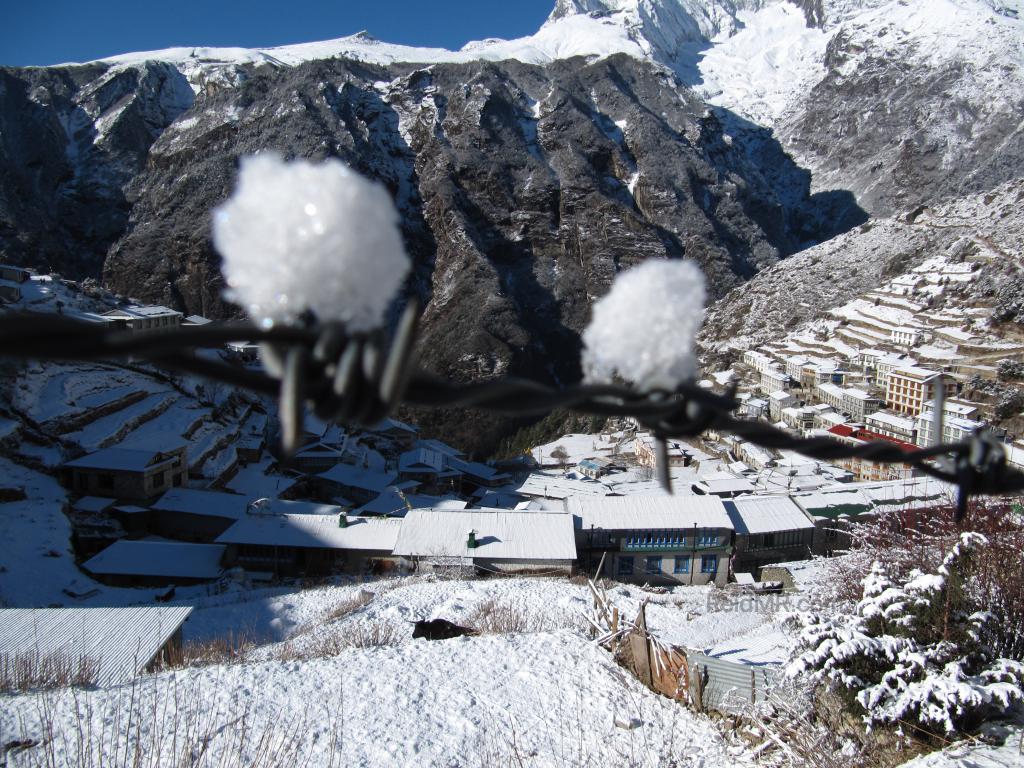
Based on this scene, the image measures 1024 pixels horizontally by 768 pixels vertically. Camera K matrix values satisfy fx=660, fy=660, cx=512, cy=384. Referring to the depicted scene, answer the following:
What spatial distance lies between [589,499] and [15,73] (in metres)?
80.5

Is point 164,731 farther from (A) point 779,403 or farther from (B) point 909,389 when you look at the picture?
(B) point 909,389

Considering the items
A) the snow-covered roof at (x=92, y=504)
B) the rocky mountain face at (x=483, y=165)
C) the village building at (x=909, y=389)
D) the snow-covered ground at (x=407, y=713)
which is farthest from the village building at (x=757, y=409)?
the snow-covered ground at (x=407, y=713)

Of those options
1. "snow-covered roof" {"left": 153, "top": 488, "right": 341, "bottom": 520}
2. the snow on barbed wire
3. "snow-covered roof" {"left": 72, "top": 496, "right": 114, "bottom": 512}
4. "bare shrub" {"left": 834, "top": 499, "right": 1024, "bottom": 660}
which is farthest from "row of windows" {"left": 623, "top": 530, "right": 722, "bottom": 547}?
the snow on barbed wire

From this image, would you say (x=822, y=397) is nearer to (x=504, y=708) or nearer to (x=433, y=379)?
(x=504, y=708)

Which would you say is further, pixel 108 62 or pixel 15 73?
pixel 108 62

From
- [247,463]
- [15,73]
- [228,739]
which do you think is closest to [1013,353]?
[247,463]

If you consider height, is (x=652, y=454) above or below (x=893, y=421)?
below

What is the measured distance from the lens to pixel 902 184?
8106 cm

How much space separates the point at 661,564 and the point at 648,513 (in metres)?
1.21

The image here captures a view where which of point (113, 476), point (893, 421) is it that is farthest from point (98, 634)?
point (893, 421)

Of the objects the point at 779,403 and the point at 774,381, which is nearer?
the point at 779,403

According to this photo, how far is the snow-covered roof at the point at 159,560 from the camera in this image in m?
13.4

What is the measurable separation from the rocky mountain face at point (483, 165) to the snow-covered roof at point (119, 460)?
21650 mm

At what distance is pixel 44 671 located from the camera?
5.17m
